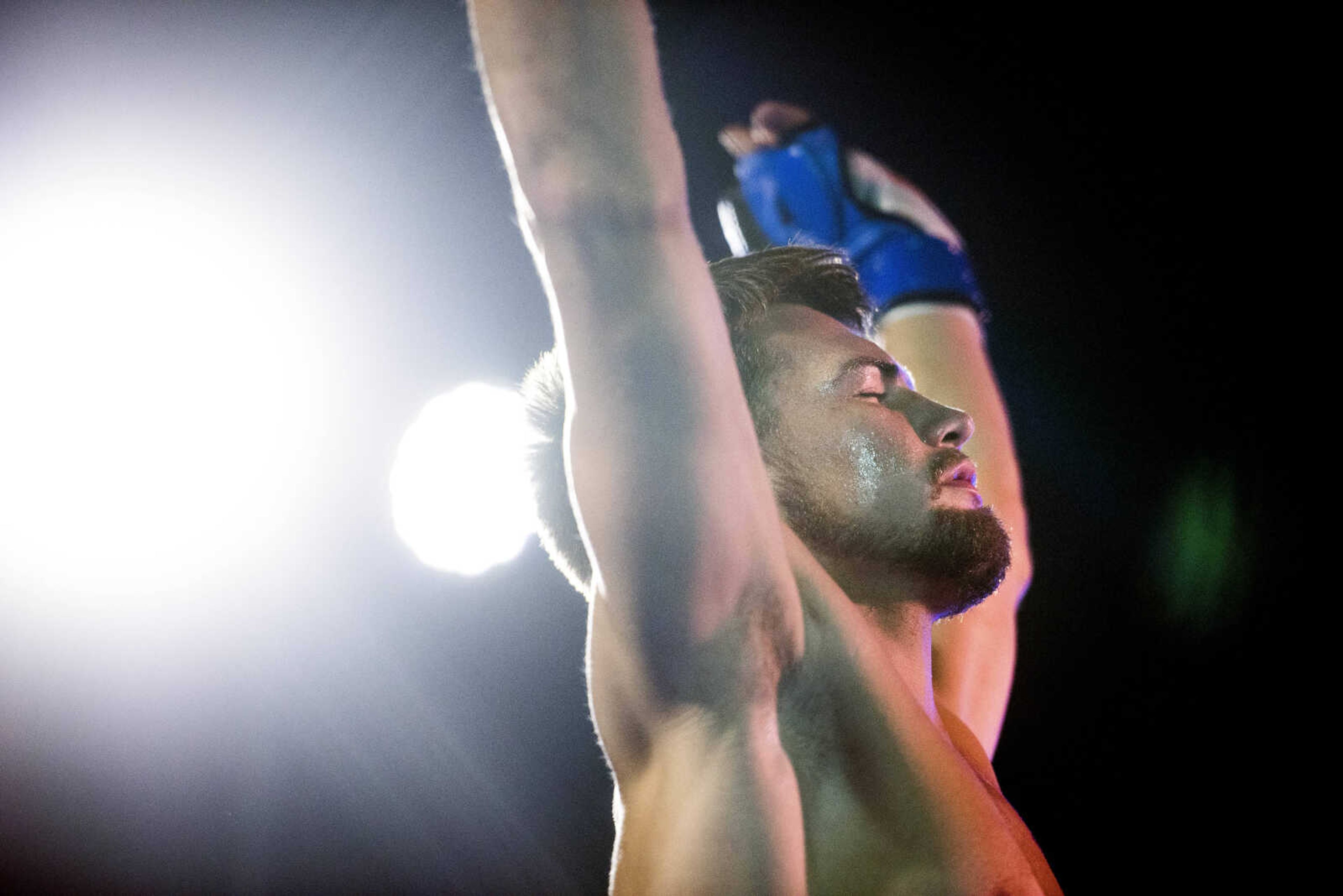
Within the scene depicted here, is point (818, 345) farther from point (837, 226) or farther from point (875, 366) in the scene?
point (837, 226)

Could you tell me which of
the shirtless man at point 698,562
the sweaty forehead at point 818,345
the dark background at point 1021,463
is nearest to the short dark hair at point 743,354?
the sweaty forehead at point 818,345

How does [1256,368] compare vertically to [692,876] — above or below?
above

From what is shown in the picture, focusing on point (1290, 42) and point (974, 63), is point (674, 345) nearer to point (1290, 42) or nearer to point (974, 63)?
point (974, 63)

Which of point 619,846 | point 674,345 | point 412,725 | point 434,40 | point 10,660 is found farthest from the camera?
point 412,725

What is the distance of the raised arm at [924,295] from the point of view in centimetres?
163

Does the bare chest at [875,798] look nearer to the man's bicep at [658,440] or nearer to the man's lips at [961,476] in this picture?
the man's bicep at [658,440]

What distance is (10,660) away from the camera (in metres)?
2.74

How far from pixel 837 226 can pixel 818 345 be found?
2.61 feet

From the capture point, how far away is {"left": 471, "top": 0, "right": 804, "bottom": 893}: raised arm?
30.1 inches

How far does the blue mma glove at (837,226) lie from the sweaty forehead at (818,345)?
0.46 meters

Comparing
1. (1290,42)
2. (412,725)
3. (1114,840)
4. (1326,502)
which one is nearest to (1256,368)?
(1326,502)

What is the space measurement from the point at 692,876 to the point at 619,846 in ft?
0.79

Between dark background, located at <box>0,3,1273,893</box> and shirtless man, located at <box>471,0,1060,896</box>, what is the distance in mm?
1779

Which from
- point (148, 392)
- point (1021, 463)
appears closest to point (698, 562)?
point (1021, 463)
